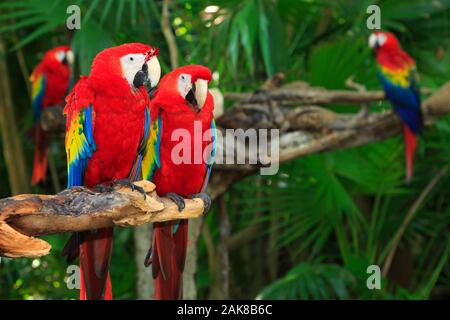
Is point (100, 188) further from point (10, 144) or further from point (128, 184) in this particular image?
point (10, 144)

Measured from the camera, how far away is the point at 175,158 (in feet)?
4.26

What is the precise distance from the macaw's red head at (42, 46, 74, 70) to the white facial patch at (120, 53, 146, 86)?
151 cm

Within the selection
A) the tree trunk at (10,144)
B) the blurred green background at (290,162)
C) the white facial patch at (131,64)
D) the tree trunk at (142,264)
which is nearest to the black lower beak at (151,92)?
the white facial patch at (131,64)

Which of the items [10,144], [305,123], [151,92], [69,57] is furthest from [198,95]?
[10,144]

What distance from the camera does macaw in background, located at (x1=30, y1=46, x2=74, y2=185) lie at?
2.48 m

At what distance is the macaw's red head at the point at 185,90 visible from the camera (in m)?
1.08

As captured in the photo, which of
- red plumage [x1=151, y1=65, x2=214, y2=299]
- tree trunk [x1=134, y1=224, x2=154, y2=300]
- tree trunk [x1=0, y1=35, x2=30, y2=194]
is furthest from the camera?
tree trunk [x1=0, y1=35, x2=30, y2=194]

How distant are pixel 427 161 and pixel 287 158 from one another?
1005 millimetres

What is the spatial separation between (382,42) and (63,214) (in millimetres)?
1720

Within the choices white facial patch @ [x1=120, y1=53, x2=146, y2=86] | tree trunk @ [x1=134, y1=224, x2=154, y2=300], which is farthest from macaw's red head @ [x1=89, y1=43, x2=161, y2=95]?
tree trunk @ [x1=134, y1=224, x2=154, y2=300]

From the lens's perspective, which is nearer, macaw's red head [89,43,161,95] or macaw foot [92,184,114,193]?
macaw's red head [89,43,161,95]

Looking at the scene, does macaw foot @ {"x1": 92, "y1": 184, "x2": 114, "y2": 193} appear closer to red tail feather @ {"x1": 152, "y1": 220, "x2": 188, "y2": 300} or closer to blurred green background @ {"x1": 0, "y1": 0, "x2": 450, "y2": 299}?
red tail feather @ {"x1": 152, "y1": 220, "x2": 188, "y2": 300}

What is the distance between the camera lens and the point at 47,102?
2516 mm
